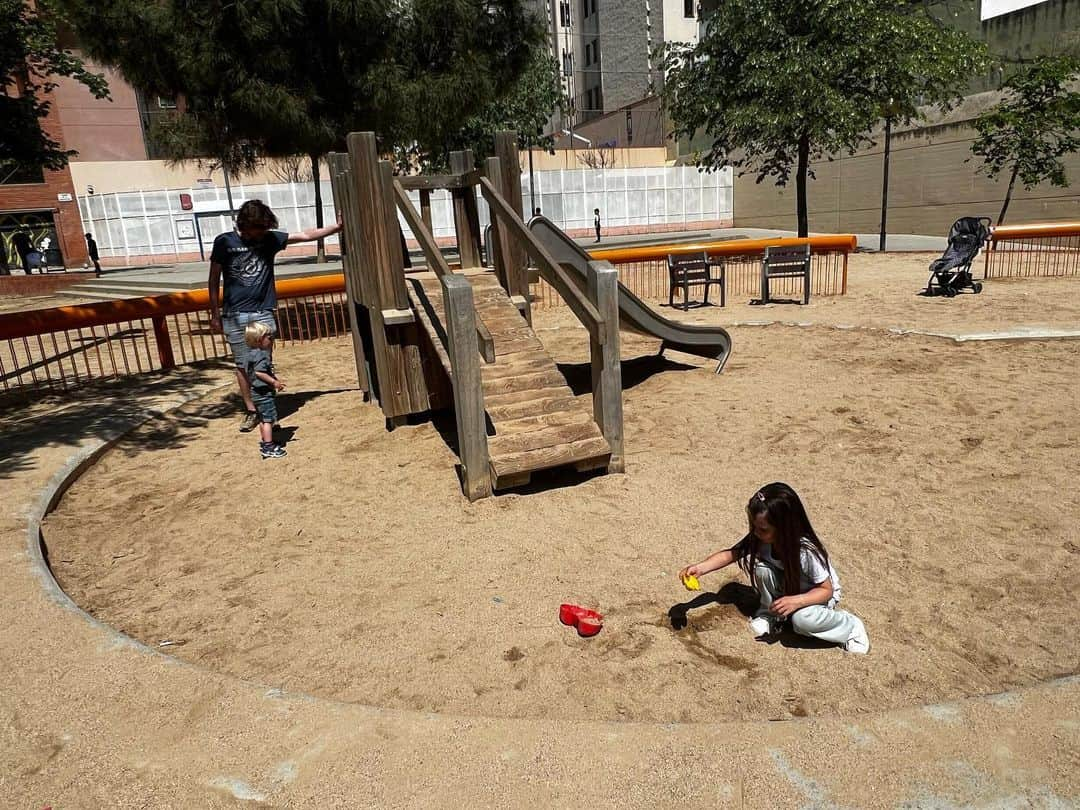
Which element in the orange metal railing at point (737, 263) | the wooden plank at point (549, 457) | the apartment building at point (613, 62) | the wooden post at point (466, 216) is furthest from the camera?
the apartment building at point (613, 62)

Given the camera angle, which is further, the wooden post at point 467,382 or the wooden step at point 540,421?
the wooden step at point 540,421

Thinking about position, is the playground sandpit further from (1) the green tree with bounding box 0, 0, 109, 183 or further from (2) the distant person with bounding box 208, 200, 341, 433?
(1) the green tree with bounding box 0, 0, 109, 183

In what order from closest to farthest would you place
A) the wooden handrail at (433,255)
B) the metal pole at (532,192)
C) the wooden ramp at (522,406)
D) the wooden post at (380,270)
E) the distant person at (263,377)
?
the wooden handrail at (433,255)
the wooden ramp at (522,406)
the distant person at (263,377)
the wooden post at (380,270)
the metal pole at (532,192)

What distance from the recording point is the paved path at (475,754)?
211cm

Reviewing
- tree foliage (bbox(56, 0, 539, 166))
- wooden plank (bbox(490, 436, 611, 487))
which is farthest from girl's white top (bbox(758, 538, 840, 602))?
tree foliage (bbox(56, 0, 539, 166))

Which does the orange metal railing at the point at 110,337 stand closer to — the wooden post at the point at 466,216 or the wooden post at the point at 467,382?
the wooden post at the point at 466,216

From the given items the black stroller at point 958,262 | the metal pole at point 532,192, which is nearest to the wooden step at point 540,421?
the black stroller at point 958,262

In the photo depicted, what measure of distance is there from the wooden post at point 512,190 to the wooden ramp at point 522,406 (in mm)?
592

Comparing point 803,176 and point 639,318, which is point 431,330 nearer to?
point 639,318

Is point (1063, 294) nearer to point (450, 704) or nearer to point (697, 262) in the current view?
point (697, 262)

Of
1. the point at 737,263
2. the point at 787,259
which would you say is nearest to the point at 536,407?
the point at 787,259

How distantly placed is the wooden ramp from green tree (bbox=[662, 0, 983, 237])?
15265mm

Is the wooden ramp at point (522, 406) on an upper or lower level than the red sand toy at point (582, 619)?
upper

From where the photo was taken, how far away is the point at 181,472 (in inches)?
226
